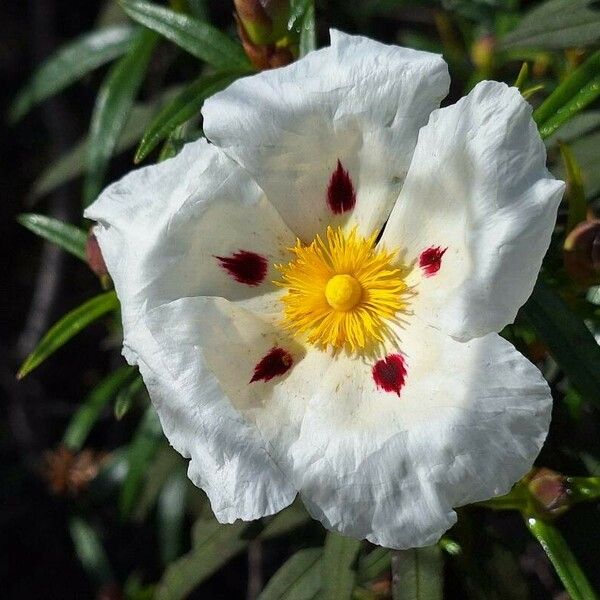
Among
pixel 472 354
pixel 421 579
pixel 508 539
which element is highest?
pixel 472 354

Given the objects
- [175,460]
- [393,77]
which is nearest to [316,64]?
[393,77]

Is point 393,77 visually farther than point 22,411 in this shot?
No

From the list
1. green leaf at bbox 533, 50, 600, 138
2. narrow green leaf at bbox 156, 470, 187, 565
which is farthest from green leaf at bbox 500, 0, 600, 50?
narrow green leaf at bbox 156, 470, 187, 565

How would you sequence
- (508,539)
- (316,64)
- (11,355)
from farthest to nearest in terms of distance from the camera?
1. (11,355)
2. (508,539)
3. (316,64)

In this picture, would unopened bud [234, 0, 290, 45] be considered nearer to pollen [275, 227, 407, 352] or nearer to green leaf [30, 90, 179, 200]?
pollen [275, 227, 407, 352]

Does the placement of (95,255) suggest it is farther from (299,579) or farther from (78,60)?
(78,60)

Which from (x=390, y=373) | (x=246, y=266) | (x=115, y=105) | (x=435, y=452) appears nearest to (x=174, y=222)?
(x=246, y=266)

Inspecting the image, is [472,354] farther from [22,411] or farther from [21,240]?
[21,240]
